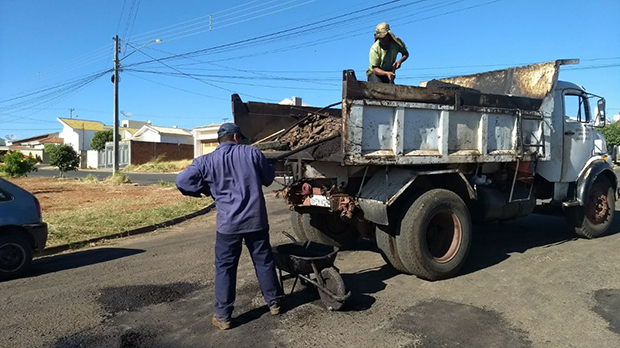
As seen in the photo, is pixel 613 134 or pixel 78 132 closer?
pixel 613 134

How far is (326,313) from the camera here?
4078 mm

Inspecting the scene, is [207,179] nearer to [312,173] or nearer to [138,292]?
[312,173]

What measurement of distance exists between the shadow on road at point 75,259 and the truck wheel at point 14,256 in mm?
158

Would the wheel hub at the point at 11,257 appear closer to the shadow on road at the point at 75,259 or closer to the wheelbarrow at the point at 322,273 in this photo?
the shadow on road at the point at 75,259

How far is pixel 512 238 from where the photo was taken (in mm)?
7312

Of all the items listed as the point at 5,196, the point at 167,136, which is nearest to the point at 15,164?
the point at 5,196

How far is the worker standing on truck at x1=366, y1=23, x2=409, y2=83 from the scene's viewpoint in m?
6.37

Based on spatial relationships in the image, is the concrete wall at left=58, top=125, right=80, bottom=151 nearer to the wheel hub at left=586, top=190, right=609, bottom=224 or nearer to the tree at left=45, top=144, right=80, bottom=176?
the tree at left=45, top=144, right=80, bottom=176

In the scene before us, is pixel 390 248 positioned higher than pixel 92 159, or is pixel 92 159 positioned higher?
pixel 92 159

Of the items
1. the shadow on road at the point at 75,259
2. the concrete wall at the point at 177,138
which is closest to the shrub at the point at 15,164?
the shadow on road at the point at 75,259

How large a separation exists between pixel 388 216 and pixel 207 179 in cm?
214

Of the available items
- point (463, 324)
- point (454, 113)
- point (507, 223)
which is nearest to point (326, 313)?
point (463, 324)

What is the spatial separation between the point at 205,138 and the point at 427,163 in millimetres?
35912

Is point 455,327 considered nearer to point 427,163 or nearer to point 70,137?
point 427,163
